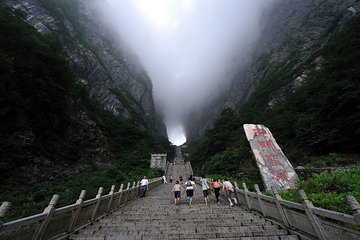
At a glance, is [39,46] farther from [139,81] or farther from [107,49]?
[139,81]

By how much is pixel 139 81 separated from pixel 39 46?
66.3 metres

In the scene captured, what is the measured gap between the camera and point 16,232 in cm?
338

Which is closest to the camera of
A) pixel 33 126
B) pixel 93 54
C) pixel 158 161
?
pixel 33 126

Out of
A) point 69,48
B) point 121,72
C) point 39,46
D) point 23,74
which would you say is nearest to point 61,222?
point 23,74

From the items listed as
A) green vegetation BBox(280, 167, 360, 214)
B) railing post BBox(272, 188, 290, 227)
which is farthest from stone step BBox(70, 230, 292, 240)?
green vegetation BBox(280, 167, 360, 214)

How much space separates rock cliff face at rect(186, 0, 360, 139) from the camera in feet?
122

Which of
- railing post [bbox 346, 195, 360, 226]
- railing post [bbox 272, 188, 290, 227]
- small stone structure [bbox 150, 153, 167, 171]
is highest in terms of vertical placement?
small stone structure [bbox 150, 153, 167, 171]

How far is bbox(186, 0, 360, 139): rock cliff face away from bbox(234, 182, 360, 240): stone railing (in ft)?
107

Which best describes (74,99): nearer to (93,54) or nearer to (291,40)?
(93,54)

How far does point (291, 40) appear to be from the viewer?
165 feet

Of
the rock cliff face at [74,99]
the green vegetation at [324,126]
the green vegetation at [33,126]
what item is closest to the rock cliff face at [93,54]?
the rock cliff face at [74,99]

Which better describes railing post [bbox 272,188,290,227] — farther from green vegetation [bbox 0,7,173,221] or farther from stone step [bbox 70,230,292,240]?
green vegetation [bbox 0,7,173,221]

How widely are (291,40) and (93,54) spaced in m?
53.3

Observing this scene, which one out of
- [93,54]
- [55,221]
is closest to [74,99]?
[55,221]
